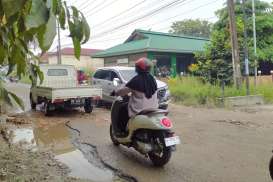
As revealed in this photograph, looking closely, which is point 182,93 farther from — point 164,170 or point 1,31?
point 1,31

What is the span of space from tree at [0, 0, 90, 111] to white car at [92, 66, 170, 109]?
10.5m

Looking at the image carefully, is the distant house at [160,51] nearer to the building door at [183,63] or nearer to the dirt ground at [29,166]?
the building door at [183,63]

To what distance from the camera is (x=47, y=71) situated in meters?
14.4

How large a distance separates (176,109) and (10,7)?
41.3 feet

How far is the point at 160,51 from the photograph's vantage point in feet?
77.8

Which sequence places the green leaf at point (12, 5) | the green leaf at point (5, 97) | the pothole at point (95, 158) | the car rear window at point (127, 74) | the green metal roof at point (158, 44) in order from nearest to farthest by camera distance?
the green leaf at point (12, 5) < the green leaf at point (5, 97) < the pothole at point (95, 158) < the car rear window at point (127, 74) < the green metal roof at point (158, 44)

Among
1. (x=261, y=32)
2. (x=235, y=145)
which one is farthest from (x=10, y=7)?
(x=261, y=32)

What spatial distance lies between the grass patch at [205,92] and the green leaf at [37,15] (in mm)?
13140

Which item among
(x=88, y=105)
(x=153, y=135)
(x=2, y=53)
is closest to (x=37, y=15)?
(x=2, y=53)

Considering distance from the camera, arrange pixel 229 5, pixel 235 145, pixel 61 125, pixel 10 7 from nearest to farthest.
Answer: pixel 10 7
pixel 235 145
pixel 61 125
pixel 229 5

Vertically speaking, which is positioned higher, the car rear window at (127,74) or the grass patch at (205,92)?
the car rear window at (127,74)

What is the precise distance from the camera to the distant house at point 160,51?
78.9 feet

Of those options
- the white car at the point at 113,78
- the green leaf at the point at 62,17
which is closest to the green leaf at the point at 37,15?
the green leaf at the point at 62,17

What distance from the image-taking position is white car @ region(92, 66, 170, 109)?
11.9 meters
